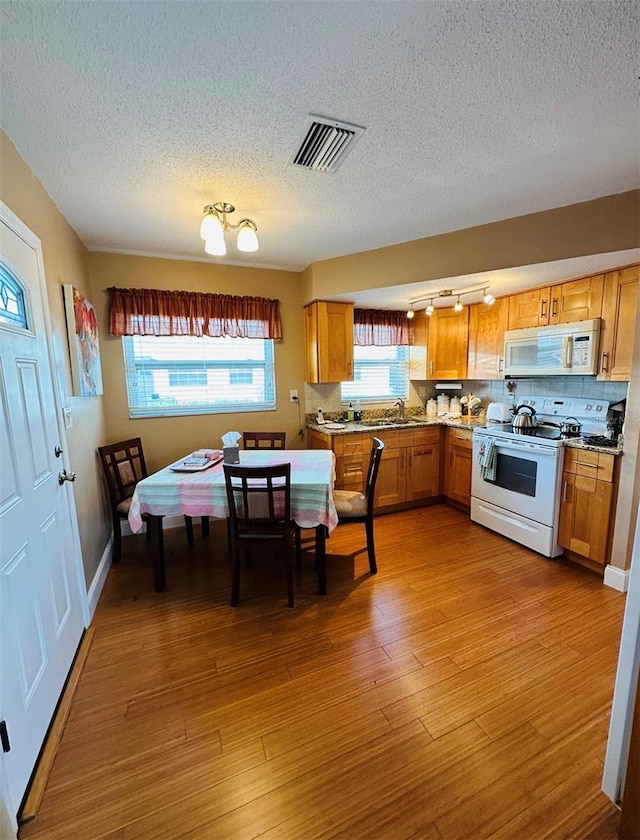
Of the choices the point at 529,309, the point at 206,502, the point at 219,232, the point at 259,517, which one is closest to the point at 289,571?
the point at 259,517

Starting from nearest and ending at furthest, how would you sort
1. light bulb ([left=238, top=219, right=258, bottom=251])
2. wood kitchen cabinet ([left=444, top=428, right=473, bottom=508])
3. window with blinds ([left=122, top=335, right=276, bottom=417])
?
light bulb ([left=238, top=219, right=258, bottom=251]), window with blinds ([left=122, top=335, right=276, bottom=417]), wood kitchen cabinet ([left=444, top=428, right=473, bottom=508])

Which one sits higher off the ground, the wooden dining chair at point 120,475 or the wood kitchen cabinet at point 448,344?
the wood kitchen cabinet at point 448,344

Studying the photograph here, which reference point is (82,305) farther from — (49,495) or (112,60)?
(112,60)

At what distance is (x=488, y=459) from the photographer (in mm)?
3094

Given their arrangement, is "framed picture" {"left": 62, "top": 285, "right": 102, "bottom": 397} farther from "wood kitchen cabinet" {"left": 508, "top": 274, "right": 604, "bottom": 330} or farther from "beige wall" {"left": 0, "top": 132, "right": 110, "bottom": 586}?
"wood kitchen cabinet" {"left": 508, "top": 274, "right": 604, "bottom": 330}

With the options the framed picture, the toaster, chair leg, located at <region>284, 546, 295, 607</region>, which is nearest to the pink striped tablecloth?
chair leg, located at <region>284, 546, 295, 607</region>

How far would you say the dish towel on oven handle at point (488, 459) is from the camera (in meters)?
3.07

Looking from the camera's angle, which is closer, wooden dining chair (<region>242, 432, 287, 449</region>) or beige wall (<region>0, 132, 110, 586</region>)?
beige wall (<region>0, 132, 110, 586</region>)

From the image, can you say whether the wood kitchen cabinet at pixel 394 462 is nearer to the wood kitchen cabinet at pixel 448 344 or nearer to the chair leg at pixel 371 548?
the wood kitchen cabinet at pixel 448 344

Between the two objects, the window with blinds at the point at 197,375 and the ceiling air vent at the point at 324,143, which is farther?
the window with blinds at the point at 197,375

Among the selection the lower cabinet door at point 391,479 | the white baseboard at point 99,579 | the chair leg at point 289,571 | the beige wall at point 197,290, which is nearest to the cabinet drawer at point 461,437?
the lower cabinet door at point 391,479

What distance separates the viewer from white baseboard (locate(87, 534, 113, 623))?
2174mm

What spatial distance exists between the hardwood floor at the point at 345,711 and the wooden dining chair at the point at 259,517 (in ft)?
1.22

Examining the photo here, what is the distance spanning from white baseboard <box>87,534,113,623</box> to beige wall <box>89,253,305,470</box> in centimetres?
84
